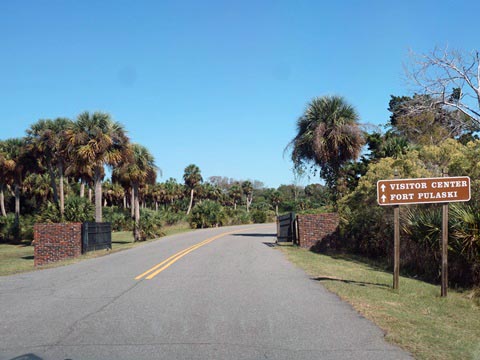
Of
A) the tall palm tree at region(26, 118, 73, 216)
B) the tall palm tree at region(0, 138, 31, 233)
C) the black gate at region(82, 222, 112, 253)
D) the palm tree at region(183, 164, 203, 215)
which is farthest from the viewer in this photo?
the palm tree at region(183, 164, 203, 215)

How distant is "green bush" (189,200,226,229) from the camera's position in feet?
170

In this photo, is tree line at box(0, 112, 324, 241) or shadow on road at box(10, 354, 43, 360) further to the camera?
tree line at box(0, 112, 324, 241)

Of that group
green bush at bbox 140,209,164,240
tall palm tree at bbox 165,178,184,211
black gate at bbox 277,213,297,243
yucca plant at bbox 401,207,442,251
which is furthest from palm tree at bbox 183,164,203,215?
yucca plant at bbox 401,207,442,251

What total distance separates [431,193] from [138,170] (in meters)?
28.5

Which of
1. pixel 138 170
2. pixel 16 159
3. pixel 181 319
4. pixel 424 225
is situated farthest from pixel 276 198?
pixel 181 319

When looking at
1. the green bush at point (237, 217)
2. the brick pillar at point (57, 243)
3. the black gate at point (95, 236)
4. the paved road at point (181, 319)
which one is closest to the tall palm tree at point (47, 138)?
the black gate at point (95, 236)

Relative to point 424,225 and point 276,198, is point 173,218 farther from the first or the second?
point 424,225

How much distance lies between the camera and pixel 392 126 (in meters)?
44.5

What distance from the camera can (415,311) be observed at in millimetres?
8688

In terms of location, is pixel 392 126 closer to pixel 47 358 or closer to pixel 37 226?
pixel 37 226

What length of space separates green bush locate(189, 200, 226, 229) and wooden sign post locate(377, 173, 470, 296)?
136ft

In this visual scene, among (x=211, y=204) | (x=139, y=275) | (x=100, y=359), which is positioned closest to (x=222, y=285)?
(x=139, y=275)

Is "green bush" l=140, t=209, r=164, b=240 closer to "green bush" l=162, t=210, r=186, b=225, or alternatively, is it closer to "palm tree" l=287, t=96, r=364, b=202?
"palm tree" l=287, t=96, r=364, b=202

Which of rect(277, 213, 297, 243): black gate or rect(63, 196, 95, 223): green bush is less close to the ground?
rect(63, 196, 95, 223): green bush
